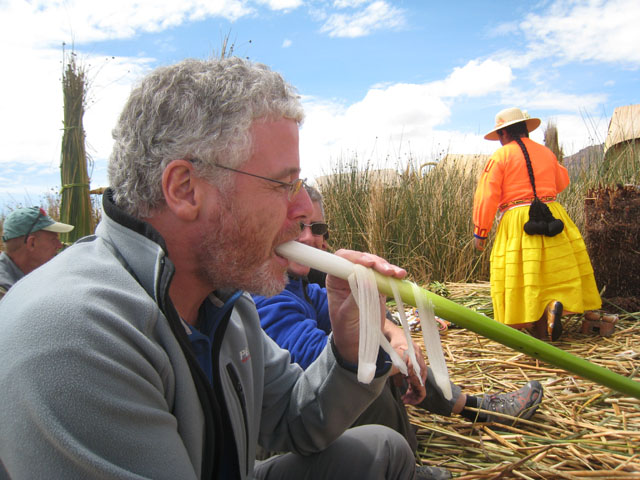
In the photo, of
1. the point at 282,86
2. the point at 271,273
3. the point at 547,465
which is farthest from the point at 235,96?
the point at 547,465

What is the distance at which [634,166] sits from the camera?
283 inches

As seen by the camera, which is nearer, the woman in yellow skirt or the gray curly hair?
the gray curly hair

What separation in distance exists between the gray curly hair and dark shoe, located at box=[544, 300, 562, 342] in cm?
393

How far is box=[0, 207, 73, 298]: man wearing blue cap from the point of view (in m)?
4.47

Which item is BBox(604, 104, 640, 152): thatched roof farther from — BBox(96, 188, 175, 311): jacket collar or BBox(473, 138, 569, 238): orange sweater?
BBox(96, 188, 175, 311): jacket collar

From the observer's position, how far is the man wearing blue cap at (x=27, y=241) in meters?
4.47

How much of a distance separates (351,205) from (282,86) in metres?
6.74

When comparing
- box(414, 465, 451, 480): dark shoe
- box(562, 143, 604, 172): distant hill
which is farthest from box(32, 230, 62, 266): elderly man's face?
box(562, 143, 604, 172): distant hill

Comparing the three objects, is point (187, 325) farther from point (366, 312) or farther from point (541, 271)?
point (541, 271)

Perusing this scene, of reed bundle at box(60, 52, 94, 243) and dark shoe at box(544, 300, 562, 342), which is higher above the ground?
reed bundle at box(60, 52, 94, 243)

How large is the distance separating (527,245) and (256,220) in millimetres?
3937

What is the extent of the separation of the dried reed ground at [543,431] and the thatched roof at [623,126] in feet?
17.6

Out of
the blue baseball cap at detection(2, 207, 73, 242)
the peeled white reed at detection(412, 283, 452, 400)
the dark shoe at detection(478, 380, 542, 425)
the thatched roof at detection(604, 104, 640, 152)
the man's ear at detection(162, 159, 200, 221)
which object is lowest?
the dark shoe at detection(478, 380, 542, 425)

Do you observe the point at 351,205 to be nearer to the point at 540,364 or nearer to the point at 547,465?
the point at 540,364
